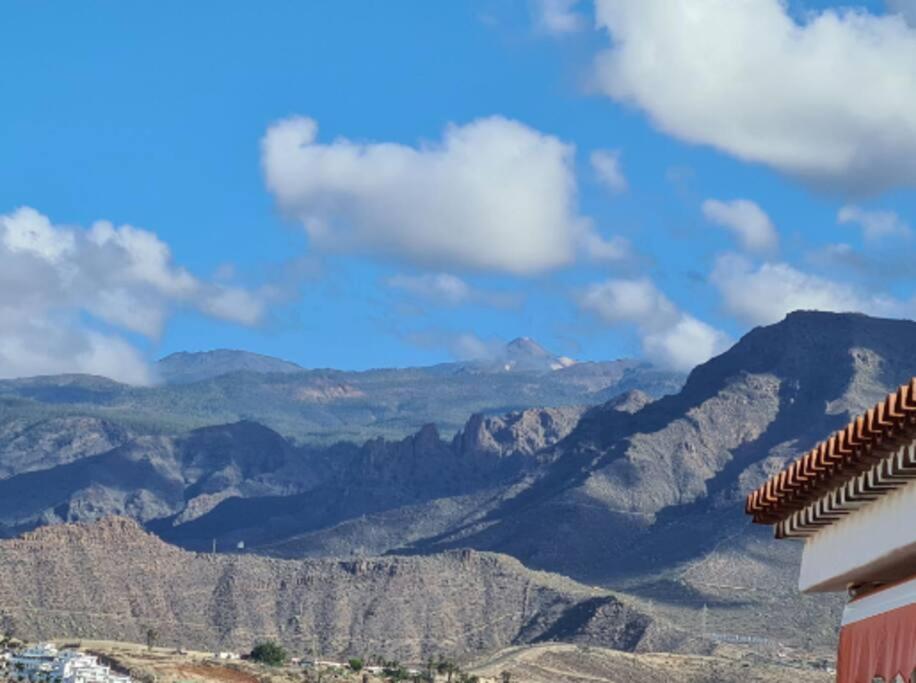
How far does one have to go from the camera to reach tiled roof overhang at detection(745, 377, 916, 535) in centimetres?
1598

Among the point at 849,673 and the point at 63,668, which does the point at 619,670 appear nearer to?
the point at 63,668

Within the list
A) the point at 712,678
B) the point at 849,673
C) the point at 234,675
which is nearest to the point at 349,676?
the point at 234,675

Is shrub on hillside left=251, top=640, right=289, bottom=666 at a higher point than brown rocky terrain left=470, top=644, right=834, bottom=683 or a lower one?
lower

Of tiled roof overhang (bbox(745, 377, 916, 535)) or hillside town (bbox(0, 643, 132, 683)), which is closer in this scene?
tiled roof overhang (bbox(745, 377, 916, 535))

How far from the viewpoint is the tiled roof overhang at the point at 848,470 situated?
16.0 meters

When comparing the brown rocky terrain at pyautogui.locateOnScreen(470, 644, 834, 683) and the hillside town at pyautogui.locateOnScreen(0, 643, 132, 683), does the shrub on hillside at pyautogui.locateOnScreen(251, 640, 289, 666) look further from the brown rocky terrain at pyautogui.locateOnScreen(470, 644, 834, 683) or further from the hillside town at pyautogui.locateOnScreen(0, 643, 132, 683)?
the hillside town at pyautogui.locateOnScreen(0, 643, 132, 683)

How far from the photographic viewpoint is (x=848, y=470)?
1772cm

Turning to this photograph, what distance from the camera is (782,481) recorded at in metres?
19.7

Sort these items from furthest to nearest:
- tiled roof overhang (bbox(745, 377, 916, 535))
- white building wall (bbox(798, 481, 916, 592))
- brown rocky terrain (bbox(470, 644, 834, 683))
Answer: brown rocky terrain (bbox(470, 644, 834, 683))
white building wall (bbox(798, 481, 916, 592))
tiled roof overhang (bbox(745, 377, 916, 535))

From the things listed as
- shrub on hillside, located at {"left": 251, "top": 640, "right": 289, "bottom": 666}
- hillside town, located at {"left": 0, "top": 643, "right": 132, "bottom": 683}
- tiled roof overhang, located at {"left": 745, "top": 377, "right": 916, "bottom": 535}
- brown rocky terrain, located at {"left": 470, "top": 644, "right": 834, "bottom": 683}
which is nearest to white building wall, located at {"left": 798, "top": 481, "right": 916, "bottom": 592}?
tiled roof overhang, located at {"left": 745, "top": 377, "right": 916, "bottom": 535}

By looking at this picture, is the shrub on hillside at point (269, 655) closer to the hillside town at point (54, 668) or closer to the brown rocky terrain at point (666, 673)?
the brown rocky terrain at point (666, 673)

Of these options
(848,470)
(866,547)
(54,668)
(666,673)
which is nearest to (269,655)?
(666,673)

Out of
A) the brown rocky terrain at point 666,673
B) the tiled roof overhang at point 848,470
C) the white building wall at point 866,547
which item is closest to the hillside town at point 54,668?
the brown rocky terrain at point 666,673

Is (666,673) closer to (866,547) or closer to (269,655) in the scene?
(269,655)
